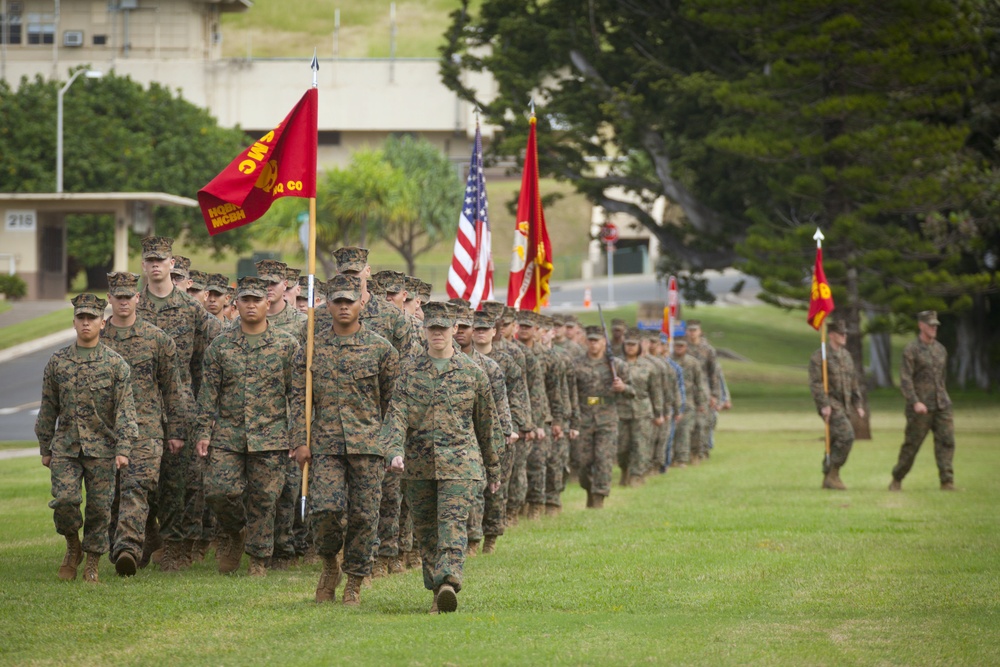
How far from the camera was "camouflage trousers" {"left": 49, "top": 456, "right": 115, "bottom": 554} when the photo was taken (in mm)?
12141

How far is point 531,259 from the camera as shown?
2094 centimetres

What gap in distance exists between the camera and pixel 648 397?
22922 millimetres

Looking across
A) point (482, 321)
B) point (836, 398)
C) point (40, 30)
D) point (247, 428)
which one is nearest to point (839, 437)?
point (836, 398)

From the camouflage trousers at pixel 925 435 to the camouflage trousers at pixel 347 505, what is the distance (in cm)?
1159

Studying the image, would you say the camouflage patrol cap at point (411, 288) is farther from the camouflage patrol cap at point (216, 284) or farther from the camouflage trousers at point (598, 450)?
the camouflage trousers at point (598, 450)

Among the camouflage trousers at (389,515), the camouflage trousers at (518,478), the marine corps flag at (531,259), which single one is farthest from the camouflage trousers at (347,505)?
the marine corps flag at (531,259)

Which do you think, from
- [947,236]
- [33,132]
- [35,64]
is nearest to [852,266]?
[947,236]

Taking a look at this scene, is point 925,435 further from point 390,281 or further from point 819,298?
point 390,281

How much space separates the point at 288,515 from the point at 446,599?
300 cm

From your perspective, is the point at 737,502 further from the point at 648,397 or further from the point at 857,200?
the point at 857,200

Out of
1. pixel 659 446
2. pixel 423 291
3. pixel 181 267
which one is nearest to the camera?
pixel 181 267

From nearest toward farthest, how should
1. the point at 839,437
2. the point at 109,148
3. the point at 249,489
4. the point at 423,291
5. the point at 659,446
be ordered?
the point at 249,489
the point at 423,291
the point at 839,437
the point at 659,446
the point at 109,148

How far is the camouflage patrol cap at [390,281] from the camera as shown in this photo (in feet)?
45.6

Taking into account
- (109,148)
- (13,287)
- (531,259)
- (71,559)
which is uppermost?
(109,148)
